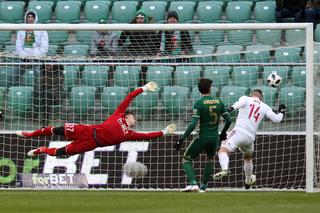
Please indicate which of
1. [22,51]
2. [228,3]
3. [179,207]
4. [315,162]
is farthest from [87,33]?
[179,207]

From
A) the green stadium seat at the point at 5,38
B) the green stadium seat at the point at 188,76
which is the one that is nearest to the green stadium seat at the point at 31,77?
the green stadium seat at the point at 5,38

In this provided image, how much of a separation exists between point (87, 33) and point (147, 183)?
11.6 feet

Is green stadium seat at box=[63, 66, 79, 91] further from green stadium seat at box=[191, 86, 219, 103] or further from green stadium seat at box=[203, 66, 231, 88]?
green stadium seat at box=[203, 66, 231, 88]

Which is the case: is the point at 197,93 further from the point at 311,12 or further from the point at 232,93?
the point at 311,12

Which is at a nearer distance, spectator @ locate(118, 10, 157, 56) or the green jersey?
the green jersey

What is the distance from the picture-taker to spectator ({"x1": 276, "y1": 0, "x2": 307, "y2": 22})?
2212 centimetres

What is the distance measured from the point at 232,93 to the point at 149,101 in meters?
1.49

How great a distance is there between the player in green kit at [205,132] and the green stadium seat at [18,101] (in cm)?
311

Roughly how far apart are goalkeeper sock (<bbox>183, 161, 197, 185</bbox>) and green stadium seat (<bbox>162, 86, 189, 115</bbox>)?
58.8 inches

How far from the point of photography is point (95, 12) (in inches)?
905

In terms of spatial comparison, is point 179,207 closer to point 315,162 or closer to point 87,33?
point 315,162

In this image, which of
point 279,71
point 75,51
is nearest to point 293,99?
point 279,71

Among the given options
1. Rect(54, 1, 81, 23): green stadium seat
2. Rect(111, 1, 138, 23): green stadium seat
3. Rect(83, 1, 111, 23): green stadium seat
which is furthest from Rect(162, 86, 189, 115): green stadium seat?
Rect(54, 1, 81, 23): green stadium seat

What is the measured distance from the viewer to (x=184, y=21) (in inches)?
890
